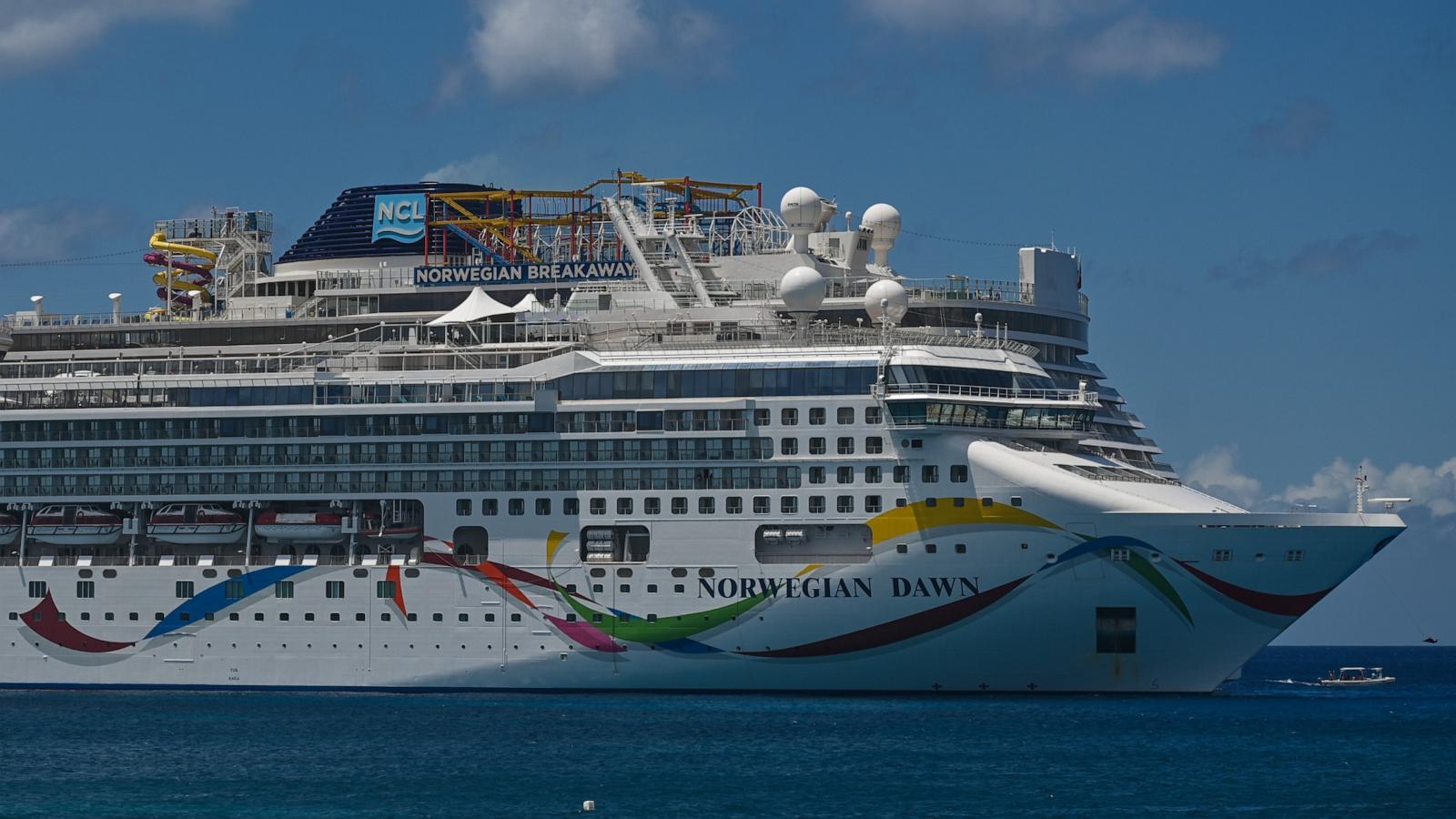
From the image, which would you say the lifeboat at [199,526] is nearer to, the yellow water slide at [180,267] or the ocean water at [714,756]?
the ocean water at [714,756]

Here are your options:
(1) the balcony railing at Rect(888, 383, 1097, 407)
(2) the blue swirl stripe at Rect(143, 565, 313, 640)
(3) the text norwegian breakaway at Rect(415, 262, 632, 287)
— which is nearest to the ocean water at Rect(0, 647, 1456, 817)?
(2) the blue swirl stripe at Rect(143, 565, 313, 640)

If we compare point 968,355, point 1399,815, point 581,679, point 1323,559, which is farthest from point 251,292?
point 1399,815

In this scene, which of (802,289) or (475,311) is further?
(475,311)

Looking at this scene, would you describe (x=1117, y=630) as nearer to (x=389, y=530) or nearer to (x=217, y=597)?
(x=389, y=530)

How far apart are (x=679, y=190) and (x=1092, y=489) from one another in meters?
18.8

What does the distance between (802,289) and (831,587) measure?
8.42 m

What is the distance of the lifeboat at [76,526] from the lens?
62.1 metres

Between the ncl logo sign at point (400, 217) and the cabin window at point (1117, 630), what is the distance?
1042 inches

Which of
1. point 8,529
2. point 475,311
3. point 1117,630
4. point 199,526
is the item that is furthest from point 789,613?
point 8,529

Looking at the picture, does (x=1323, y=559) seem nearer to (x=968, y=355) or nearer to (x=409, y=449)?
(x=968, y=355)

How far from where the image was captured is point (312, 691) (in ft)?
195

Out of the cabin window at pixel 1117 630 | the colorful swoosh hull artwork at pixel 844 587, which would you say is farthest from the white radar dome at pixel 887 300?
the cabin window at pixel 1117 630

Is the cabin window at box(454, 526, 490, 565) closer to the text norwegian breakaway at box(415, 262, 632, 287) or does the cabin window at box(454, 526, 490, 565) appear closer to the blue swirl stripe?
the blue swirl stripe

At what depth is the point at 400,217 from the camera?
234 ft
